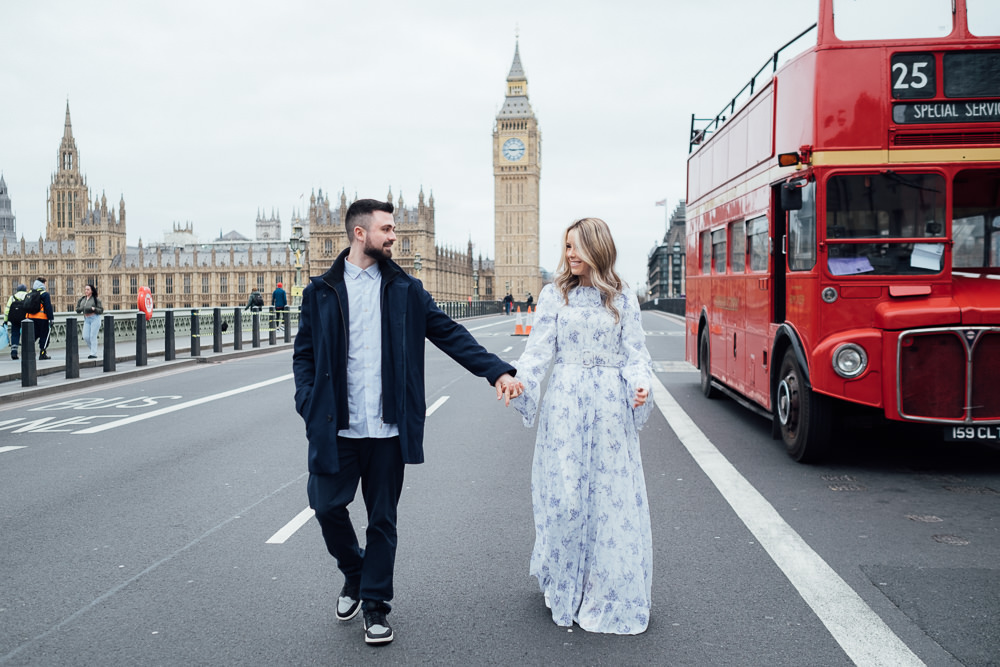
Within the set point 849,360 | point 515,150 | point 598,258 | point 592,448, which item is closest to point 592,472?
point 592,448

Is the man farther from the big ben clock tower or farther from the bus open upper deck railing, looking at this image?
the big ben clock tower

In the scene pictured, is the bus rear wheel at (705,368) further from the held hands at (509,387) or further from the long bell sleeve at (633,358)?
the held hands at (509,387)

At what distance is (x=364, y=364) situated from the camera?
13.0 feet

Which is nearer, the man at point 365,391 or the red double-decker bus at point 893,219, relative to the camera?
the man at point 365,391

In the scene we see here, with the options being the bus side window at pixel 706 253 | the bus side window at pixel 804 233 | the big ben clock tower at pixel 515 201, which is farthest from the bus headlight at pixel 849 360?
the big ben clock tower at pixel 515 201

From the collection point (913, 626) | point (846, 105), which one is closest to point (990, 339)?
point (846, 105)

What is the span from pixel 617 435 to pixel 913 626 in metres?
1.50

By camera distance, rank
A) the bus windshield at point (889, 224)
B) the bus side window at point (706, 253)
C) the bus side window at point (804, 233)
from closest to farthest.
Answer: the bus windshield at point (889, 224) < the bus side window at point (804, 233) < the bus side window at point (706, 253)

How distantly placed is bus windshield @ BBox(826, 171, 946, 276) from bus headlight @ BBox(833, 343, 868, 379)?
64 cm

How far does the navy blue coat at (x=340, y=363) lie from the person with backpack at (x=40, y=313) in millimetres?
17406

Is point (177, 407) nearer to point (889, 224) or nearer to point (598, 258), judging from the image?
point (889, 224)

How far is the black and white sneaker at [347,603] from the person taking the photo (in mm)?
4117

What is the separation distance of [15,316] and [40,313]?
1250 mm

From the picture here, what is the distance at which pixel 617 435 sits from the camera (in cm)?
412
